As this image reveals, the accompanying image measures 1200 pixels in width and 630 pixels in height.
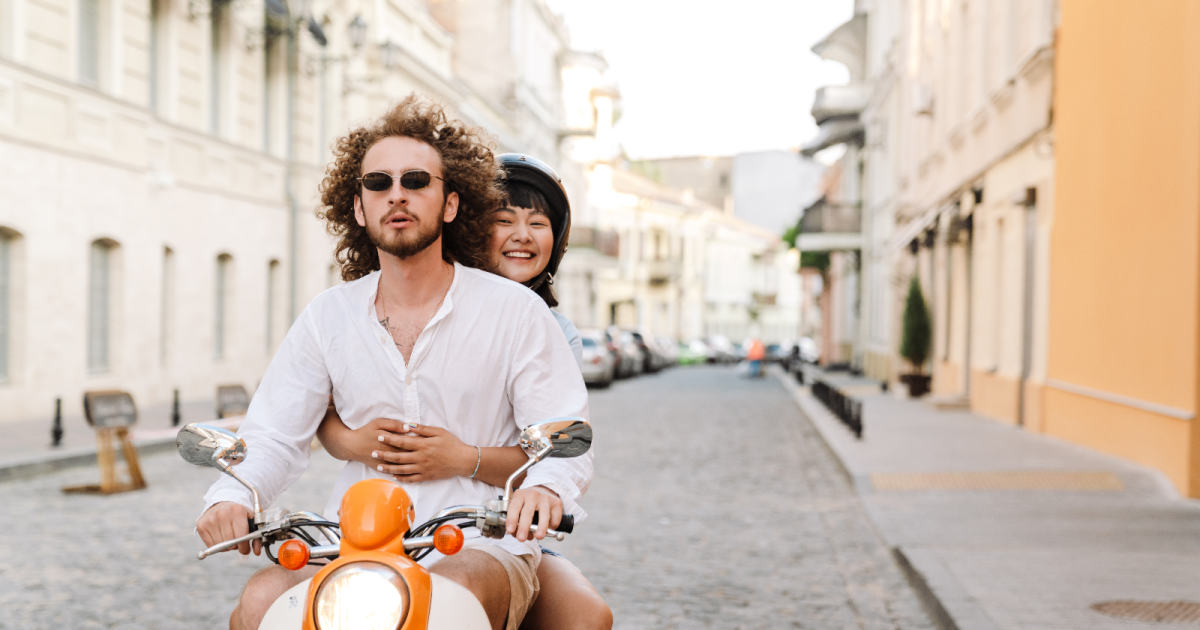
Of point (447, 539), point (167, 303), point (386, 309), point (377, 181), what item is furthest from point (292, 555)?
point (167, 303)

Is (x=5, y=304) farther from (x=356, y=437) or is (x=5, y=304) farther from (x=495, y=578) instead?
(x=495, y=578)

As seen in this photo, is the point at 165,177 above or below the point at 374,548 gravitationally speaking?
above

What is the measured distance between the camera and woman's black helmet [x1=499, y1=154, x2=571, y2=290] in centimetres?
354

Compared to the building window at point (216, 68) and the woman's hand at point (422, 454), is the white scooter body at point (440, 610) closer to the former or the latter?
the woman's hand at point (422, 454)

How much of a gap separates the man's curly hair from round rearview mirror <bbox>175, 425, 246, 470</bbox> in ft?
2.48

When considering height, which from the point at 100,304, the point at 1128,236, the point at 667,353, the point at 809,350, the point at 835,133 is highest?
the point at 835,133

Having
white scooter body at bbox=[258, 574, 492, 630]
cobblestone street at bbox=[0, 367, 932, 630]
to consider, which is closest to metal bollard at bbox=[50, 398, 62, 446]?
cobblestone street at bbox=[0, 367, 932, 630]

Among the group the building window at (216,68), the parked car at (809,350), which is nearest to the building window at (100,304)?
the building window at (216,68)

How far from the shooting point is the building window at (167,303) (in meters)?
19.4

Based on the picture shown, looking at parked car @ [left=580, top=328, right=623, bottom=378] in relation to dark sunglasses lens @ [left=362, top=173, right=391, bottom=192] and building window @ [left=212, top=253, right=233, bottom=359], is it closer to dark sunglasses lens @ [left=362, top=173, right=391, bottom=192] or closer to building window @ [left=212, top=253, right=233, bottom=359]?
building window @ [left=212, top=253, right=233, bottom=359]

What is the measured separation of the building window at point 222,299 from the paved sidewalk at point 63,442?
4.29m

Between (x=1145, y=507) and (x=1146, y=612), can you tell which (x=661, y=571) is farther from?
(x=1145, y=507)

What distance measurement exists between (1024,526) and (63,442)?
9.87m

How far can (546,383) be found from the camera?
272cm
